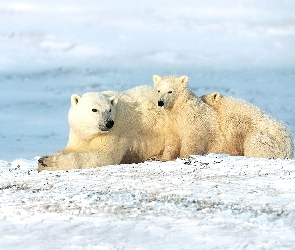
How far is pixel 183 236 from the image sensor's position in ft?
15.9

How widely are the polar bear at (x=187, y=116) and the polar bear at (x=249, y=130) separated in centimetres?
20

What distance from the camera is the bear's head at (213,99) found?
10234mm

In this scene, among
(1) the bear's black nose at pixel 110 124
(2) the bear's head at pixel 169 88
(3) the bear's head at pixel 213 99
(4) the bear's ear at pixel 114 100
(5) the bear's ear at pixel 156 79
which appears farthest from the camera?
(3) the bear's head at pixel 213 99

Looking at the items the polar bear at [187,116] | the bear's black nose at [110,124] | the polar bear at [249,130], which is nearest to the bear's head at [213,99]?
the polar bear at [249,130]

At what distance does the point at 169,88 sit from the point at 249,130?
1.50 metres

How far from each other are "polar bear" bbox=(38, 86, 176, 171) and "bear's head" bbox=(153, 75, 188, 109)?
251 mm

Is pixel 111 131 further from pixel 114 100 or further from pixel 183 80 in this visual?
pixel 183 80

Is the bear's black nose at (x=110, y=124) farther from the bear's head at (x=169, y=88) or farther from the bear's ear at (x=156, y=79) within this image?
the bear's ear at (x=156, y=79)

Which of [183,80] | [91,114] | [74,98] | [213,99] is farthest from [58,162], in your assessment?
[213,99]

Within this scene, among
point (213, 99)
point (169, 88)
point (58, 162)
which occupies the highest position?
point (169, 88)

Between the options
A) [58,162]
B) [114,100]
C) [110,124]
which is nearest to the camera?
[110,124]

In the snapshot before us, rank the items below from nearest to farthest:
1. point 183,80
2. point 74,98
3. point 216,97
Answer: point 74,98 → point 183,80 → point 216,97

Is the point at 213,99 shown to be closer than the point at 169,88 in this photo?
No

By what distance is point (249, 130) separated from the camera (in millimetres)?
10070
